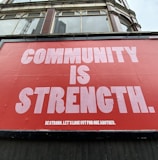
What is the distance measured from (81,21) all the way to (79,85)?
15.8ft

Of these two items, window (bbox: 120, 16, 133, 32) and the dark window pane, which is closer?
the dark window pane

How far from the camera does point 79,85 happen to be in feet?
16.6

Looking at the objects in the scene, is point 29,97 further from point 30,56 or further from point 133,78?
point 133,78

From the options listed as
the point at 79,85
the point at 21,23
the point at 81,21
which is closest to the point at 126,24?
the point at 81,21

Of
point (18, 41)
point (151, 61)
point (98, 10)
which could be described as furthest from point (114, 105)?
point (98, 10)

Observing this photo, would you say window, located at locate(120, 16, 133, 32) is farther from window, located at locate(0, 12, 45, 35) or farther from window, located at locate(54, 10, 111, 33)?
window, located at locate(0, 12, 45, 35)

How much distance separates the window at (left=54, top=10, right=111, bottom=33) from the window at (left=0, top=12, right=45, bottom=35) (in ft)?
3.07

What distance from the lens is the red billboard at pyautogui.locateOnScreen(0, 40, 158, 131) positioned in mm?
4266

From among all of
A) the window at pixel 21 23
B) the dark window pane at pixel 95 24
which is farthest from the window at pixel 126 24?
the window at pixel 21 23

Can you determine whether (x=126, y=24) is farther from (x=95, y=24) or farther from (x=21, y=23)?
(x=21, y=23)

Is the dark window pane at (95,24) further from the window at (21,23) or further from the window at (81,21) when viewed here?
the window at (21,23)

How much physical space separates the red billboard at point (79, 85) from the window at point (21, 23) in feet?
6.40

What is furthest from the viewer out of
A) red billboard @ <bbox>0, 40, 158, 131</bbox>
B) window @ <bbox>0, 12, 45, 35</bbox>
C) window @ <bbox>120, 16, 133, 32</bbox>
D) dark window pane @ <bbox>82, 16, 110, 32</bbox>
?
window @ <bbox>120, 16, 133, 32</bbox>

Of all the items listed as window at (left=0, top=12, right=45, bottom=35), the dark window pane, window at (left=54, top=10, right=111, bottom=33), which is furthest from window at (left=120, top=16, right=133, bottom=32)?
window at (left=0, top=12, right=45, bottom=35)
